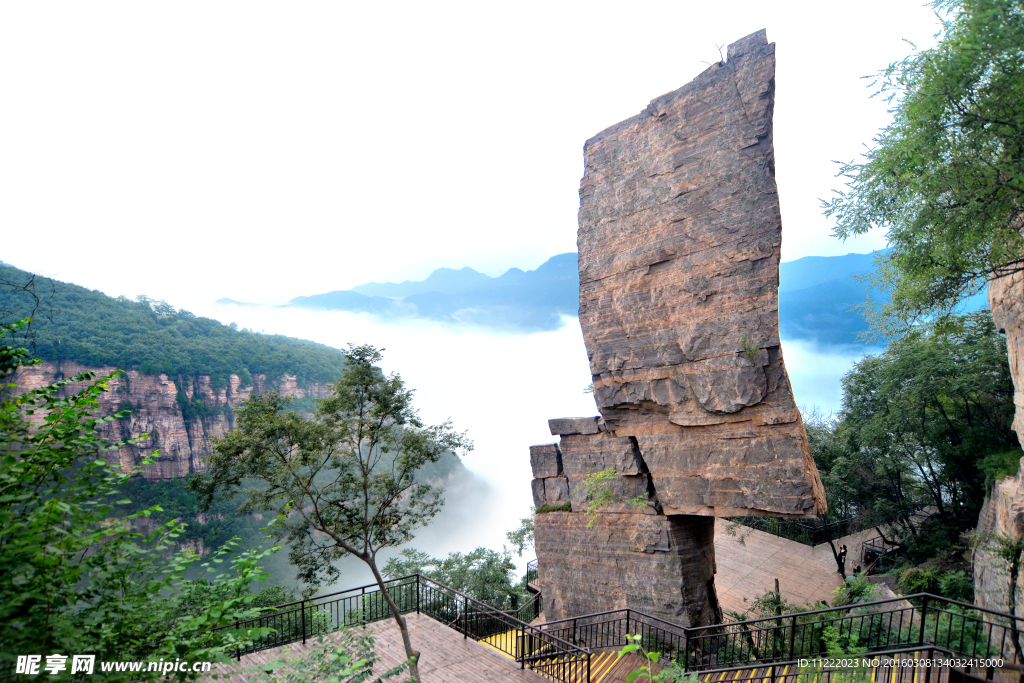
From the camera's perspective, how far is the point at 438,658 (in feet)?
26.9

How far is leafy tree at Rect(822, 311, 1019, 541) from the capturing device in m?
14.3

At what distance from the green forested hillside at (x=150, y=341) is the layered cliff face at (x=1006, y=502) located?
119 feet

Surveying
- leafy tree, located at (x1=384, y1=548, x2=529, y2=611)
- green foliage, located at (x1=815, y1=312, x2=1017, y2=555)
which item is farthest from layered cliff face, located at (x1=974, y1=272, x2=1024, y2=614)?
leafy tree, located at (x1=384, y1=548, x2=529, y2=611)

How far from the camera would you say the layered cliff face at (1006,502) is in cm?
786

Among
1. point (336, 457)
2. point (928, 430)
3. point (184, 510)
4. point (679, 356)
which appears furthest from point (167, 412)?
point (928, 430)

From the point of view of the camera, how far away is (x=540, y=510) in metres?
11.0

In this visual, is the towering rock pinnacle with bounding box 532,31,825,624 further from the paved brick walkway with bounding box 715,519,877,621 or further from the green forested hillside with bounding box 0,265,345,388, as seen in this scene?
the green forested hillside with bounding box 0,265,345,388

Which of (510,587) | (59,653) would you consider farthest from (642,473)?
(510,587)

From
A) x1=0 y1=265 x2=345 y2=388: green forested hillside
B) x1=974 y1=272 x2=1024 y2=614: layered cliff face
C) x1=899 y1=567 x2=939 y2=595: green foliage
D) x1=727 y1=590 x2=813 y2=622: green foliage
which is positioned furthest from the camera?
x1=0 y1=265 x2=345 y2=388: green forested hillside

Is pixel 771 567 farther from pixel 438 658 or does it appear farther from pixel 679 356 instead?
pixel 438 658

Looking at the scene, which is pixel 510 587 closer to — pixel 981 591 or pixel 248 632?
pixel 981 591

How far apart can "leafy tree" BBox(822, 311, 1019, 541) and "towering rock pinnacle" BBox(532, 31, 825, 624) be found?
9574mm

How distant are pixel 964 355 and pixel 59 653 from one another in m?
21.2

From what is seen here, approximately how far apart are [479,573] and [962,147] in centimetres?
1679
